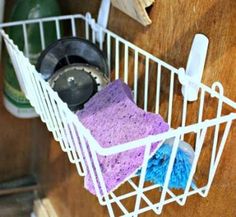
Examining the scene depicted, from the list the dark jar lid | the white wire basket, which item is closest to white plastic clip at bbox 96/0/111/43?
the white wire basket

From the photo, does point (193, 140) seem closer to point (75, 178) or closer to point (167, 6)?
point (167, 6)

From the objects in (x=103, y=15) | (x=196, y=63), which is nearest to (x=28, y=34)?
(x=103, y=15)

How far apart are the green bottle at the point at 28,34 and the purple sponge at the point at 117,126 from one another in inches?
12.6

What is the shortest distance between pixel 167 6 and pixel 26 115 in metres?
0.45

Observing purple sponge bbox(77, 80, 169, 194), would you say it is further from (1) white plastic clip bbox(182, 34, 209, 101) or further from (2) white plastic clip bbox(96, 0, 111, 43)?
(2) white plastic clip bbox(96, 0, 111, 43)

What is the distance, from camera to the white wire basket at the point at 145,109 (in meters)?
0.51

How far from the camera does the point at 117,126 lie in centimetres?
56

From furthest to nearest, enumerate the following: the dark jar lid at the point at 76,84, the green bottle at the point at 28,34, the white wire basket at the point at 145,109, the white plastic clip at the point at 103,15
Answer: the green bottle at the point at 28,34 → the white plastic clip at the point at 103,15 → the dark jar lid at the point at 76,84 → the white wire basket at the point at 145,109

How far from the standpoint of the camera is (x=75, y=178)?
1.04m

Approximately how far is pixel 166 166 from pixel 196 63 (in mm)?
128

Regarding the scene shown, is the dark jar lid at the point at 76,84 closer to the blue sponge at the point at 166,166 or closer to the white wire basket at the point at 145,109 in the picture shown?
the white wire basket at the point at 145,109

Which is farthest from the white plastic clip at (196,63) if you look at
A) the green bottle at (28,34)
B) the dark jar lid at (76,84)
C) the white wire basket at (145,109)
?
the green bottle at (28,34)

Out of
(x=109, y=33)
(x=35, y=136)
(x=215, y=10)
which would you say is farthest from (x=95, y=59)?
(x=35, y=136)

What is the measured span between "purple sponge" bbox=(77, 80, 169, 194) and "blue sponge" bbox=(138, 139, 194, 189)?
3 cm
